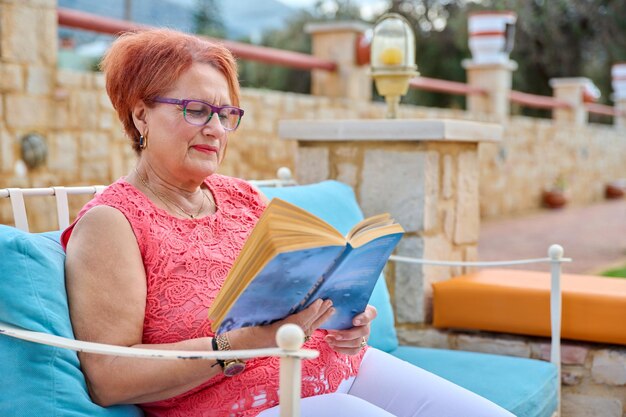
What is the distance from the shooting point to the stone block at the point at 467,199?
307cm

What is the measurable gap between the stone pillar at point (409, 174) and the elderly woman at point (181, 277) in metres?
1.03

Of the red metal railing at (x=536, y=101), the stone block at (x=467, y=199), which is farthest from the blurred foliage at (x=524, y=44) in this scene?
the stone block at (x=467, y=199)

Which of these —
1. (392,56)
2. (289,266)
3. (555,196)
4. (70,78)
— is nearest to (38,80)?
(70,78)

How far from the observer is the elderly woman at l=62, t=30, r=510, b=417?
4.88 feet

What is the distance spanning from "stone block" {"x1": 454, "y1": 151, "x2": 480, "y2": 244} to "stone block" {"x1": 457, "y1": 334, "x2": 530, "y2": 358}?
46 cm

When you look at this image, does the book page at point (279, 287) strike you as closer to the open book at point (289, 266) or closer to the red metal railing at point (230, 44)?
the open book at point (289, 266)

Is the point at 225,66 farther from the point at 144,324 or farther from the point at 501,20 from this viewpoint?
the point at 501,20

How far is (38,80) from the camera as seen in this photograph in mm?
4547

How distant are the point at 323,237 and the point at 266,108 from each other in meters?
5.05

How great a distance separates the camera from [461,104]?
54.7 ft

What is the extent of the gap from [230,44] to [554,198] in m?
7.24

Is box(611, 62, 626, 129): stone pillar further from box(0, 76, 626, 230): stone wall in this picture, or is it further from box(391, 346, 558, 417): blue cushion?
box(391, 346, 558, 417): blue cushion

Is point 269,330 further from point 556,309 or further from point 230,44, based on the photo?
point 230,44

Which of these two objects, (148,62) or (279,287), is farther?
(148,62)
